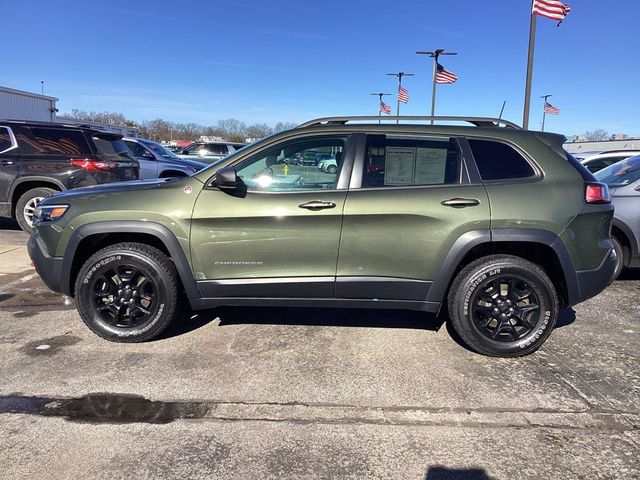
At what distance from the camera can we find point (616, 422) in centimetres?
293

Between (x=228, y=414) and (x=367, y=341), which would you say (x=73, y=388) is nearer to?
(x=228, y=414)

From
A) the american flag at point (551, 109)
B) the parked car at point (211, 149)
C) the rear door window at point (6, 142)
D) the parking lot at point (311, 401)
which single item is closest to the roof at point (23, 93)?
the parked car at point (211, 149)

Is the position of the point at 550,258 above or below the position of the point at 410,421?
above

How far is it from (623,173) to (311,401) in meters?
5.47

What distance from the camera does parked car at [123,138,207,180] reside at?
1266 cm

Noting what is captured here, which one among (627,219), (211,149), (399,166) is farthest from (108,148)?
(211,149)

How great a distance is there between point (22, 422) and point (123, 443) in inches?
27.9

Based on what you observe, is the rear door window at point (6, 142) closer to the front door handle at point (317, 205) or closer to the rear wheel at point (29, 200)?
the rear wheel at point (29, 200)

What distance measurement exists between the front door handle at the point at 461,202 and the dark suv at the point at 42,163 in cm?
654

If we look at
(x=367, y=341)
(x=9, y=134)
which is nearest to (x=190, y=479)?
(x=367, y=341)

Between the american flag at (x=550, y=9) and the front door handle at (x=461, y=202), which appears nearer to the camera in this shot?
the front door handle at (x=461, y=202)

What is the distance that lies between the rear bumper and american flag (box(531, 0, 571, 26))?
9719 mm

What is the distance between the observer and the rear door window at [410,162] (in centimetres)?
378

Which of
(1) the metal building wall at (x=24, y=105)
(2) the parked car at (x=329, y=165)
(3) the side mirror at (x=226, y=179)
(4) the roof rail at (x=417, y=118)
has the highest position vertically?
(1) the metal building wall at (x=24, y=105)
